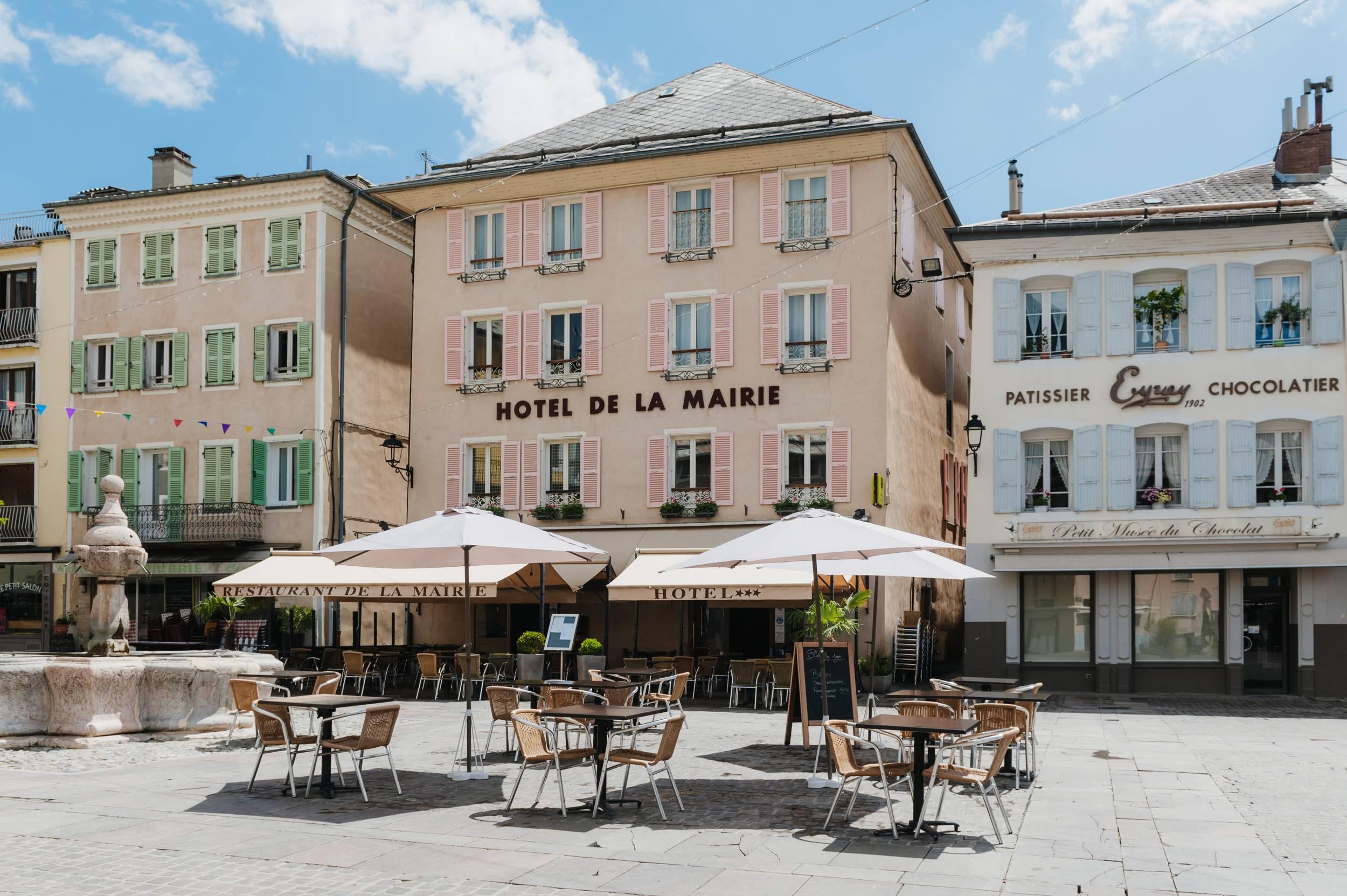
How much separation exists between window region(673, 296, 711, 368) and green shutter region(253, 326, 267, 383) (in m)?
9.58

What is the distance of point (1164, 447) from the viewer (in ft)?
75.9

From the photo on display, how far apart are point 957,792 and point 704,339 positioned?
54.5 feet

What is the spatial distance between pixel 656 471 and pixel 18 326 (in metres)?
17.3

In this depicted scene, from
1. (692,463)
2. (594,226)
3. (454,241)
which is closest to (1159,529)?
(692,463)

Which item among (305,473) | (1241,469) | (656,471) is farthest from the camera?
(305,473)

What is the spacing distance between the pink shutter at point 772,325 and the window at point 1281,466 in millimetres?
8622

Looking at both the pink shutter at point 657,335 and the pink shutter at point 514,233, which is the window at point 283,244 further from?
the pink shutter at point 657,335

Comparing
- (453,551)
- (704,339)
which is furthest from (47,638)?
(453,551)

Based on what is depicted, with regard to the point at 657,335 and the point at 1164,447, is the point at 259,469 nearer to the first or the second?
the point at 657,335

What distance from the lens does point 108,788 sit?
10.8 m

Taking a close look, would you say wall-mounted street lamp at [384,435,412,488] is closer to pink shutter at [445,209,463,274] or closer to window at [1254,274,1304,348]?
pink shutter at [445,209,463,274]

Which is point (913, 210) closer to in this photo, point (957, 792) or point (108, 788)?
point (957, 792)

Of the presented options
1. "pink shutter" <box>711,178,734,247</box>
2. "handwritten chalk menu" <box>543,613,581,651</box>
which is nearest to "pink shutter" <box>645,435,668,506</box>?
"pink shutter" <box>711,178,734,247</box>

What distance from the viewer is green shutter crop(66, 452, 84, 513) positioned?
31234 millimetres
